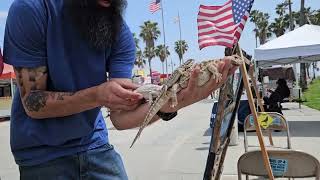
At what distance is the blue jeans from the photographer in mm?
1896

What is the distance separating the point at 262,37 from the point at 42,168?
92.3 m

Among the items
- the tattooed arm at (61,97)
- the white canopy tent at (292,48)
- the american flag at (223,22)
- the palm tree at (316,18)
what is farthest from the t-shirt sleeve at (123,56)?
the palm tree at (316,18)

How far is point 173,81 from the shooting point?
175 centimetres

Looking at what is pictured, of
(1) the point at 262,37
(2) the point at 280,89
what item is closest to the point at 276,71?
(2) the point at 280,89

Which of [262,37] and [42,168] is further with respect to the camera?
[262,37]

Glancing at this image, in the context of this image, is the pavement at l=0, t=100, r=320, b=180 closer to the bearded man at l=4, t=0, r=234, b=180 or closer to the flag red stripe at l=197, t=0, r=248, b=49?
the flag red stripe at l=197, t=0, r=248, b=49

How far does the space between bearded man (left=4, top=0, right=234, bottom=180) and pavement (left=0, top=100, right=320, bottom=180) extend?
5.28m

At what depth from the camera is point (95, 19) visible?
1.86m

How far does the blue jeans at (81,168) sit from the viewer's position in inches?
74.7

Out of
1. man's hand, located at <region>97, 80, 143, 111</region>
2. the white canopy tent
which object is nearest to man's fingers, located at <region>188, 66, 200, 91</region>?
man's hand, located at <region>97, 80, 143, 111</region>

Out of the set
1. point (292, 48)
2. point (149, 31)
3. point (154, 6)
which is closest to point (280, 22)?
point (149, 31)

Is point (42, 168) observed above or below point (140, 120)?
below

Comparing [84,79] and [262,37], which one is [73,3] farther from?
[262,37]

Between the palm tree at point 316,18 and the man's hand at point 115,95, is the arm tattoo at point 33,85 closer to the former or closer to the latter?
the man's hand at point 115,95
